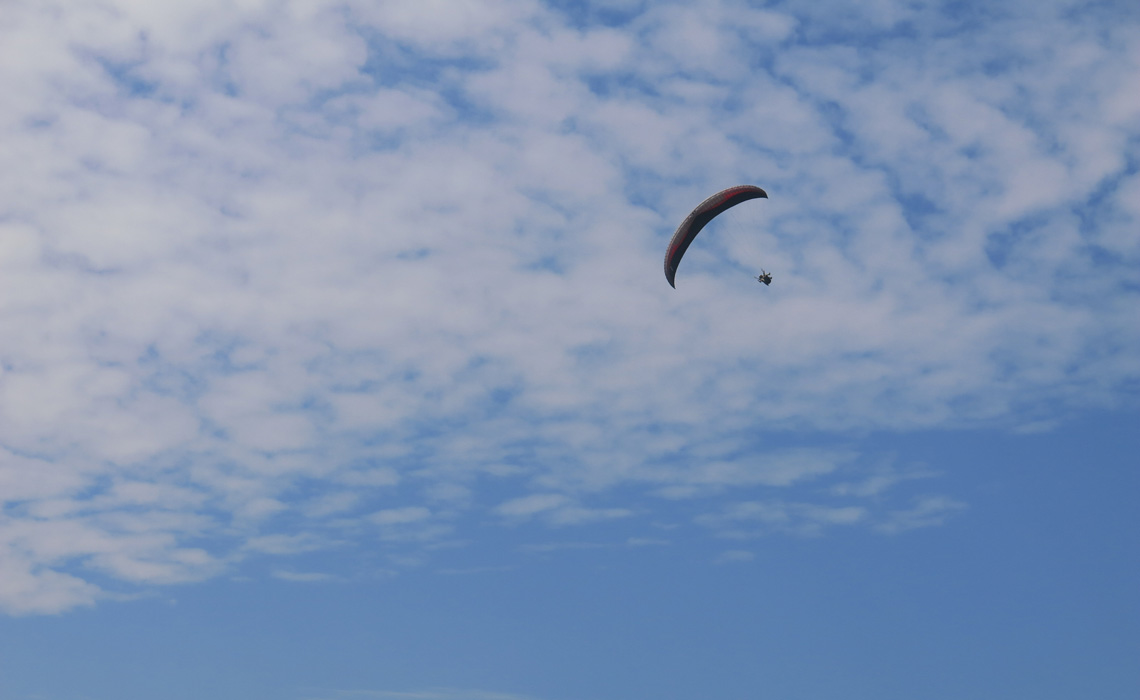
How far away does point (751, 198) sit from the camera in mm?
70000

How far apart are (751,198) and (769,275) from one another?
5485mm

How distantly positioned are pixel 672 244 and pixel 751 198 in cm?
628

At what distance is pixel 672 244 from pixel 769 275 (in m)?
7.08

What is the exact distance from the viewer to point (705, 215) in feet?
230

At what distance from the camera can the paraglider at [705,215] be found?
69.3 m

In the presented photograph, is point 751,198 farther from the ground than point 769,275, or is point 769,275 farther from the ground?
point 751,198

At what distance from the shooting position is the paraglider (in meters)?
69.3

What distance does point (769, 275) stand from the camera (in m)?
70.0

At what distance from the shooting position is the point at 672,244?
71062 millimetres
